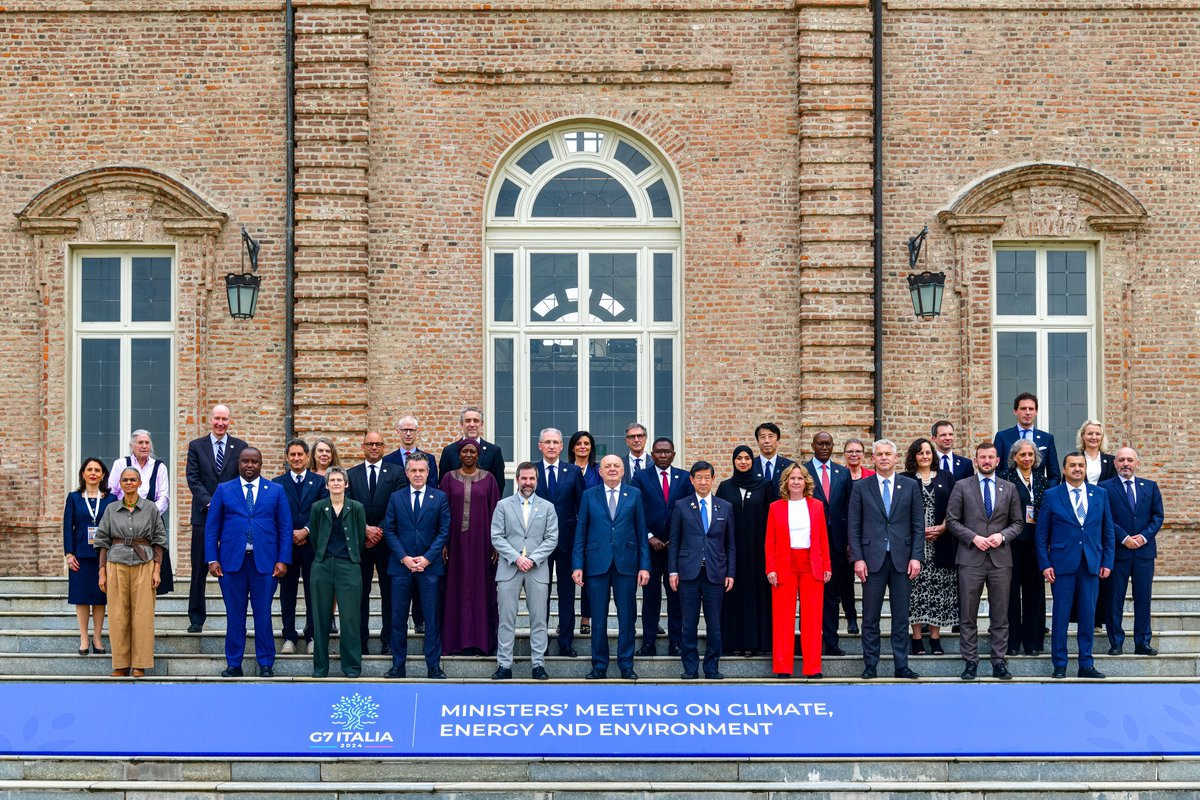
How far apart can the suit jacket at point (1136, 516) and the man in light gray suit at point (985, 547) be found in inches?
38.8

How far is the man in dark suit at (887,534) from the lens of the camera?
41.7 ft

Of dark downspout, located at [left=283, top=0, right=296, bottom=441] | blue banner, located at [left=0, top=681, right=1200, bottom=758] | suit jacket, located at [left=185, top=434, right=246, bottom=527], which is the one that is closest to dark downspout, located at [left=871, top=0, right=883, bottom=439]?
blue banner, located at [left=0, top=681, right=1200, bottom=758]

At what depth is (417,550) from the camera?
1286 centimetres

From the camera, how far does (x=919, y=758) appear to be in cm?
1118

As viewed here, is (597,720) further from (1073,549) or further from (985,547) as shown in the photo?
(1073,549)

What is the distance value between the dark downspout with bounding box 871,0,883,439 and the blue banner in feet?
18.6

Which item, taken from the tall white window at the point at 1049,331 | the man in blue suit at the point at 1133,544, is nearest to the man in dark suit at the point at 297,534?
the man in blue suit at the point at 1133,544

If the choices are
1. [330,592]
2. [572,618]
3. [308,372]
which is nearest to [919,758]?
[572,618]

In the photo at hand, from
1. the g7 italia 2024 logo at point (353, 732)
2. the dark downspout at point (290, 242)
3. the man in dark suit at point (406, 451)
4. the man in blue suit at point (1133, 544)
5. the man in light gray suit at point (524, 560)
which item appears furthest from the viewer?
the dark downspout at point (290, 242)

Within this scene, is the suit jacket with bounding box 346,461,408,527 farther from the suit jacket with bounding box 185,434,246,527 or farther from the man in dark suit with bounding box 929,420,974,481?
the man in dark suit with bounding box 929,420,974,481

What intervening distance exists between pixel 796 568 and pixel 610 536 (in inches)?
61.6

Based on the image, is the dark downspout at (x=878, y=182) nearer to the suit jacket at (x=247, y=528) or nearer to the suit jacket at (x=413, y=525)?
the suit jacket at (x=413, y=525)

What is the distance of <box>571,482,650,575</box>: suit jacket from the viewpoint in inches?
505

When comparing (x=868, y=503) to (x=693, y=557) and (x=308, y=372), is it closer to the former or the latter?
(x=693, y=557)
